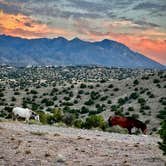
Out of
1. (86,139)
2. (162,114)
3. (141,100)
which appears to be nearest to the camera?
(86,139)

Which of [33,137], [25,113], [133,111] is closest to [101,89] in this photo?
[133,111]

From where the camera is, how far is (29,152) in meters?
20.7

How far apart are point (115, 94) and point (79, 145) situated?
66.1 m

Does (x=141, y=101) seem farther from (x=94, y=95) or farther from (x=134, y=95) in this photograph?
(x=94, y=95)

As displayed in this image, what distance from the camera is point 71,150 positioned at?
22172 mm

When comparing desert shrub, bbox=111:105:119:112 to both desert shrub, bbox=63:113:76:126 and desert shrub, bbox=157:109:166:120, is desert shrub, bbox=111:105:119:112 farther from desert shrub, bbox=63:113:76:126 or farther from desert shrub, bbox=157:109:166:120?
desert shrub, bbox=63:113:76:126

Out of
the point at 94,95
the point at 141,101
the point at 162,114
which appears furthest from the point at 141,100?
the point at 94,95

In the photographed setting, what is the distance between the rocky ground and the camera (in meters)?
19.5

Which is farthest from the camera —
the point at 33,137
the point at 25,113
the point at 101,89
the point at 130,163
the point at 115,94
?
the point at 101,89

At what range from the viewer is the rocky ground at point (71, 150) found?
1953 centimetres

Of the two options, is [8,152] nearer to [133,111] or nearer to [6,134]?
[6,134]

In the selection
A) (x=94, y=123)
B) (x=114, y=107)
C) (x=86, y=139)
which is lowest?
(x=114, y=107)

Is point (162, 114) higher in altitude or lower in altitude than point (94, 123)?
lower

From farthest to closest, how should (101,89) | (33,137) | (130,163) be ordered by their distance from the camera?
(101,89)
(33,137)
(130,163)
